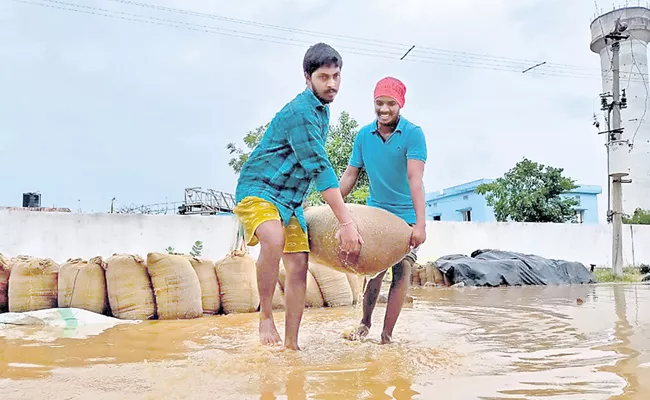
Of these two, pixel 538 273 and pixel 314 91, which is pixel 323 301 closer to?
pixel 314 91

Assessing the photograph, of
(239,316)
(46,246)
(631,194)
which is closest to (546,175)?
(631,194)

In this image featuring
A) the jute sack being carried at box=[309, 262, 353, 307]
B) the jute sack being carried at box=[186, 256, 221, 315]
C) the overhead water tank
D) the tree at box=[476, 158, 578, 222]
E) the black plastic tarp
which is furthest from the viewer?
the tree at box=[476, 158, 578, 222]

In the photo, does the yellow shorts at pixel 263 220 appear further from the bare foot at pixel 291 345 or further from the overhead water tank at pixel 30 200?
the overhead water tank at pixel 30 200

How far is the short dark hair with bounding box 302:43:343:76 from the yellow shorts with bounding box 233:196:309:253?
27.6 inches

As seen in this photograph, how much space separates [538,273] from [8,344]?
9285 millimetres

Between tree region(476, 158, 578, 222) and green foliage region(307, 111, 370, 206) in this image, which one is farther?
tree region(476, 158, 578, 222)

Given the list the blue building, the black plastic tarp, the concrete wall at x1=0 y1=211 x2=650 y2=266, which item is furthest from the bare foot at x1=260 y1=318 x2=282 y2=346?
the blue building

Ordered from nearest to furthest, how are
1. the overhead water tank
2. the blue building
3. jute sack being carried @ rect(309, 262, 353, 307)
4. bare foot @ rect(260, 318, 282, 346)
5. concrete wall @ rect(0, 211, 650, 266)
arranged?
bare foot @ rect(260, 318, 282, 346), jute sack being carried @ rect(309, 262, 353, 307), concrete wall @ rect(0, 211, 650, 266), the overhead water tank, the blue building

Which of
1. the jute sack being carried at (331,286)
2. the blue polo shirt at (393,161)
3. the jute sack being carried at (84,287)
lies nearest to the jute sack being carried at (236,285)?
the jute sack being carried at (331,286)

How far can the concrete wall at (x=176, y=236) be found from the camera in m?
10.8

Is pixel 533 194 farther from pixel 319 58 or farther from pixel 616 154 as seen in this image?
pixel 319 58

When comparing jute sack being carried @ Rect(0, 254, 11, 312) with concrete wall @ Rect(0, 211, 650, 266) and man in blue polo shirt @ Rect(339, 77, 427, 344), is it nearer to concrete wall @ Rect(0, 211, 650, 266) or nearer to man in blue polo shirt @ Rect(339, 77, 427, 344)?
man in blue polo shirt @ Rect(339, 77, 427, 344)

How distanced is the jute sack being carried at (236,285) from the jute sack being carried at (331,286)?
0.80 meters

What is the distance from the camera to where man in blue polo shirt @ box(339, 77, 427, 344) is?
2.92 metres
